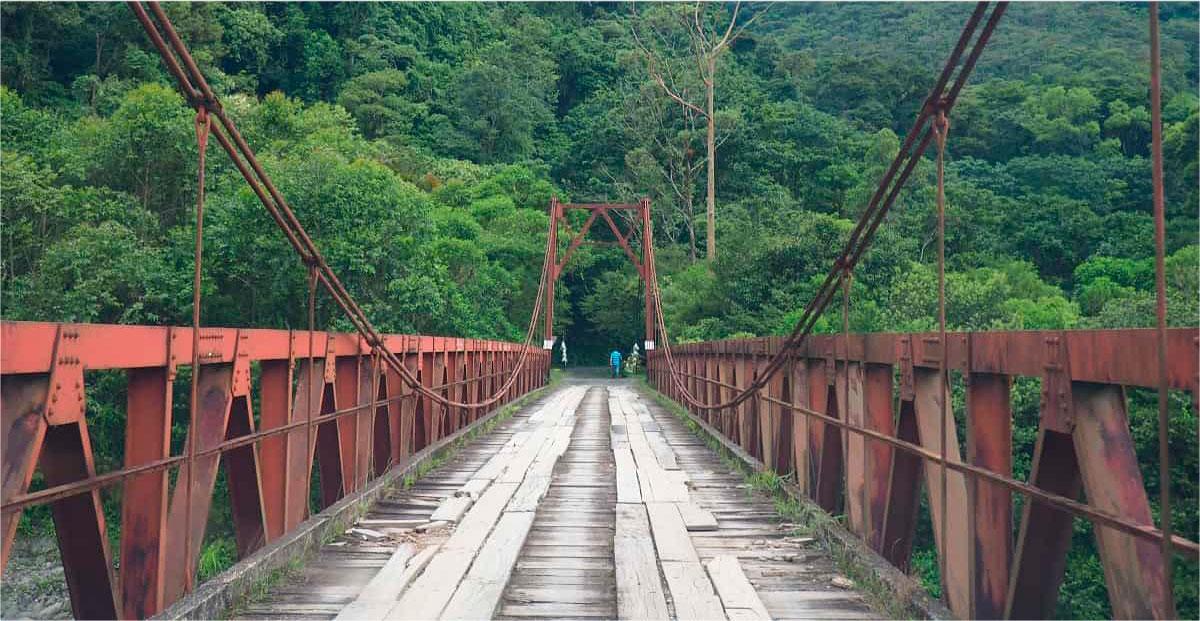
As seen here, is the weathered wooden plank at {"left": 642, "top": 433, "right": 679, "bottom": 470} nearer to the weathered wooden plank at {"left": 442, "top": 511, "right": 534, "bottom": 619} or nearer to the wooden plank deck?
the wooden plank deck

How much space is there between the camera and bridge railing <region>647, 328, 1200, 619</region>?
1.66 metres

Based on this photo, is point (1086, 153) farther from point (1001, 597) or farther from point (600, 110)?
point (1001, 597)

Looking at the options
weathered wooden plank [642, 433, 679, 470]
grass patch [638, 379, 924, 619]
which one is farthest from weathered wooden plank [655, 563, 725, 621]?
weathered wooden plank [642, 433, 679, 470]

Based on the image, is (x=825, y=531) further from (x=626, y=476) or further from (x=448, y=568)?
(x=626, y=476)

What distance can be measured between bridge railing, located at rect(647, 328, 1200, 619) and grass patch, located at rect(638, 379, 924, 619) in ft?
0.35

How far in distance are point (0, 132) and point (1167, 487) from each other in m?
22.6

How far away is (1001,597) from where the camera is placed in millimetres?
2211

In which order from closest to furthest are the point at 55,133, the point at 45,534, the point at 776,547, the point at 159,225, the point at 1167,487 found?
the point at 1167,487, the point at 776,547, the point at 45,534, the point at 159,225, the point at 55,133

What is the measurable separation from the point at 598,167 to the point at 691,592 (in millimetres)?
37177

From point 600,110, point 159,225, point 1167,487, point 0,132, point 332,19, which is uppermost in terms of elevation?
point 332,19

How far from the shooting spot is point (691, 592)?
2875 millimetres

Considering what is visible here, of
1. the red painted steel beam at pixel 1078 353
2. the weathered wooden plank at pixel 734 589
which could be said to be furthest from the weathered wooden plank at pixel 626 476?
the red painted steel beam at pixel 1078 353

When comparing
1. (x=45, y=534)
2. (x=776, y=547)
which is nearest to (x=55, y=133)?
(x=45, y=534)

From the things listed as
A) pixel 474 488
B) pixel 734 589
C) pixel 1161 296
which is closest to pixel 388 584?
pixel 734 589
